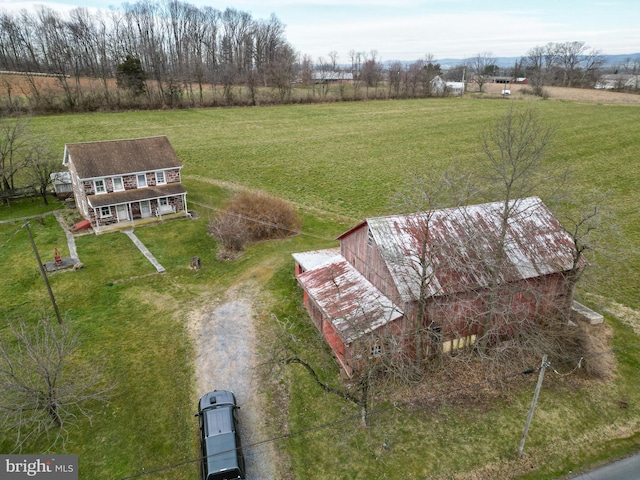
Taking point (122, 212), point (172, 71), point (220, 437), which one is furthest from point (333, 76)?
point (220, 437)

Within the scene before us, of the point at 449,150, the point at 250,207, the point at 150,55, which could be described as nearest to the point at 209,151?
the point at 250,207

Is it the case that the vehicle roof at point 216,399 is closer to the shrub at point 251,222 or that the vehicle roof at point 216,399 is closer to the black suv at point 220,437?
the black suv at point 220,437

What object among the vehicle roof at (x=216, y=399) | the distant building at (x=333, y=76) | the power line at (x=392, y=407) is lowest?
the power line at (x=392, y=407)

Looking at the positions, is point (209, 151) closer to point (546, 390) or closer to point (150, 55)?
point (546, 390)

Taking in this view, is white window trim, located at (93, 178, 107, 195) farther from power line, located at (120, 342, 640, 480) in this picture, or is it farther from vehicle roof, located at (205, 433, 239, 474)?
vehicle roof, located at (205, 433, 239, 474)

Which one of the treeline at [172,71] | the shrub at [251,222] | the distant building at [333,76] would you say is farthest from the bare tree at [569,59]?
the shrub at [251,222]

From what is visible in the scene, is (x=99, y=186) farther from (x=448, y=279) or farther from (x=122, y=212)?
(x=448, y=279)

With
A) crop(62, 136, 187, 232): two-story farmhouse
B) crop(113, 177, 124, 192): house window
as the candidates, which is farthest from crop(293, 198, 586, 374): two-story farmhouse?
crop(113, 177, 124, 192): house window
